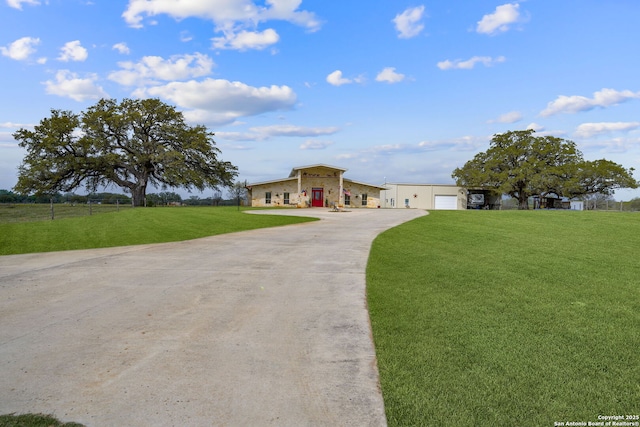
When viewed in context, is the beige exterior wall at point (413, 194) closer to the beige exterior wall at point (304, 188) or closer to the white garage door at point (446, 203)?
the white garage door at point (446, 203)

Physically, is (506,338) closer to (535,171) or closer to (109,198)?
(109,198)

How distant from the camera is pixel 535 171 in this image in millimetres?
48781

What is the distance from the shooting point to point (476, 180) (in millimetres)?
50719

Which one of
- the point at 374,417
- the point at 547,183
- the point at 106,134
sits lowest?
the point at 374,417

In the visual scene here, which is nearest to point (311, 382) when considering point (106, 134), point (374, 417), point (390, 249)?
point (374, 417)

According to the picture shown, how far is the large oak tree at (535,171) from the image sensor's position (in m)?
45.7

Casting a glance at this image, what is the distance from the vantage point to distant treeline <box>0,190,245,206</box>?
37.8 meters

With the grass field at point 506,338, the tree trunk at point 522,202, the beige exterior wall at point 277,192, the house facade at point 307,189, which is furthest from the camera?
the tree trunk at point 522,202

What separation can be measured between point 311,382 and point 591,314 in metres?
4.04

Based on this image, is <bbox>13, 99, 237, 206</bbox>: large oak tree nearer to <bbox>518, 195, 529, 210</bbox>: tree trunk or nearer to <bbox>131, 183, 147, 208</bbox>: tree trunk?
<bbox>131, 183, 147, 208</bbox>: tree trunk

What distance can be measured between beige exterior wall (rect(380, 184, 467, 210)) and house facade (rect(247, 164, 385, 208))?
568cm

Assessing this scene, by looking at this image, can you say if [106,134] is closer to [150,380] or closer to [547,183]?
[150,380]

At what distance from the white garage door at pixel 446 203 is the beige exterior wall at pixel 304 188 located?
40.5 feet

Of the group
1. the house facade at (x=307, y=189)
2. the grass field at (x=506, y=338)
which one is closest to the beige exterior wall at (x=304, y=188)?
the house facade at (x=307, y=189)
